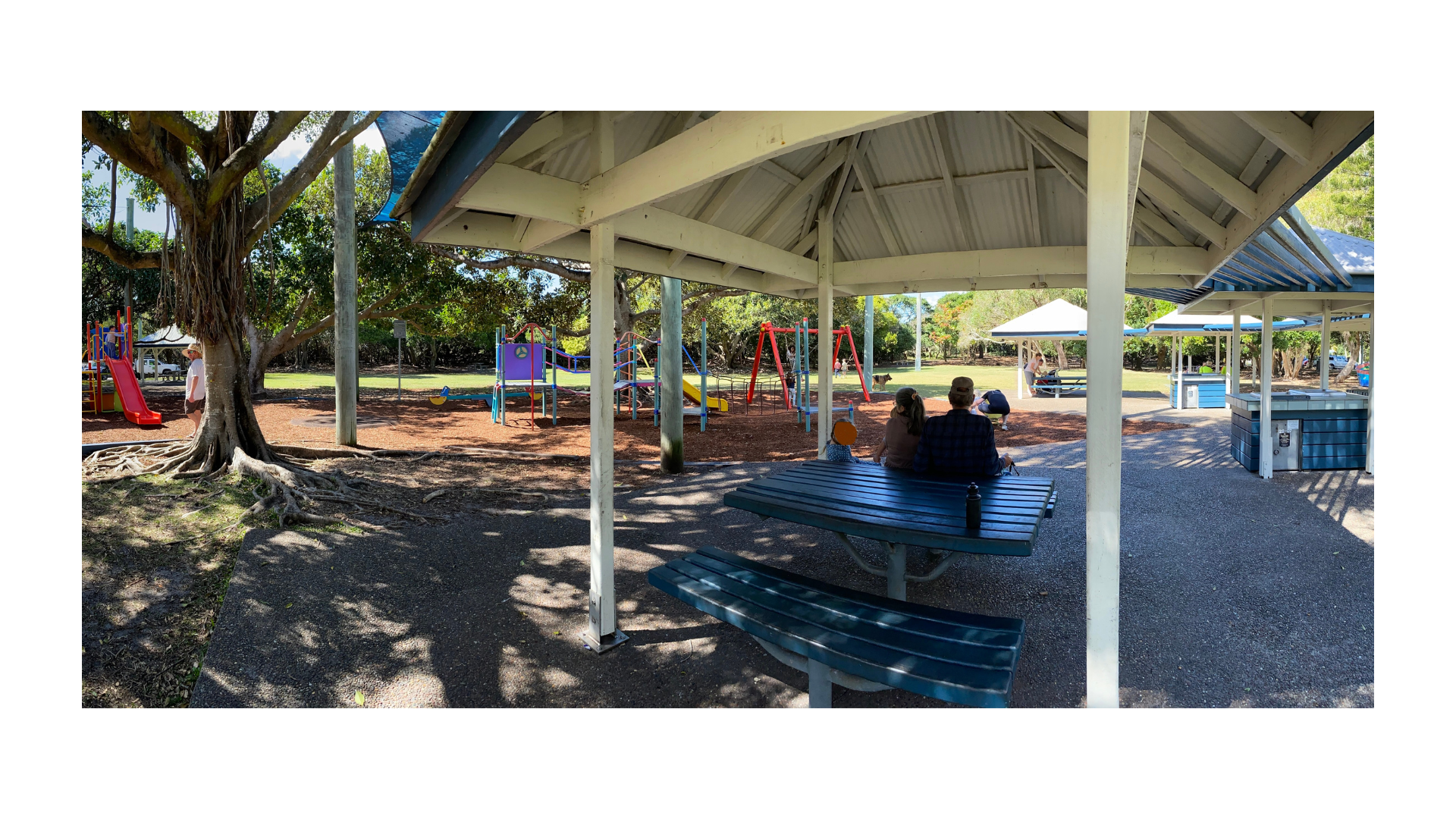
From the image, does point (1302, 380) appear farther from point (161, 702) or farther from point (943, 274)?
point (161, 702)

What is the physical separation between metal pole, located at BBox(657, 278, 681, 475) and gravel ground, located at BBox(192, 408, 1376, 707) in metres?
2.33

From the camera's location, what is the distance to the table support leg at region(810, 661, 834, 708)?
303cm

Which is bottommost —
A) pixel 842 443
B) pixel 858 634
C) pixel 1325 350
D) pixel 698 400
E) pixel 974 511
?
pixel 858 634

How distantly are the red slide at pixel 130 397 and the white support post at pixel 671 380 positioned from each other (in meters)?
10.0

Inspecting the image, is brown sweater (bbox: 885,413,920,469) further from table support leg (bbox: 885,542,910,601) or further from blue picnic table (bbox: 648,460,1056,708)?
table support leg (bbox: 885,542,910,601)

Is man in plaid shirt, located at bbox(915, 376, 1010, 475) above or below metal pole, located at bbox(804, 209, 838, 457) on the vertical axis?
below

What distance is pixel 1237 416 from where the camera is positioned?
32.6 feet

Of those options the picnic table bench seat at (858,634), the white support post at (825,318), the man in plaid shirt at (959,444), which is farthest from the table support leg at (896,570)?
the white support post at (825,318)

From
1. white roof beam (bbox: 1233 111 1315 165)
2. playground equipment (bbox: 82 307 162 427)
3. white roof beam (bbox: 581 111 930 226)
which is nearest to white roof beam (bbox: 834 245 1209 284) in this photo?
white roof beam (bbox: 1233 111 1315 165)

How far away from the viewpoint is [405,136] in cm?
354

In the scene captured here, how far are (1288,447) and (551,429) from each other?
12.3 metres

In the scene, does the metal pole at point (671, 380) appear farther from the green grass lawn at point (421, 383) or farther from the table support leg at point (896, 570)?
the green grass lawn at point (421, 383)

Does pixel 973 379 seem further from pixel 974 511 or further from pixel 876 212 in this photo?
pixel 974 511

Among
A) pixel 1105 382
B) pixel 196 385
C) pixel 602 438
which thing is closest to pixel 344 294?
pixel 196 385
